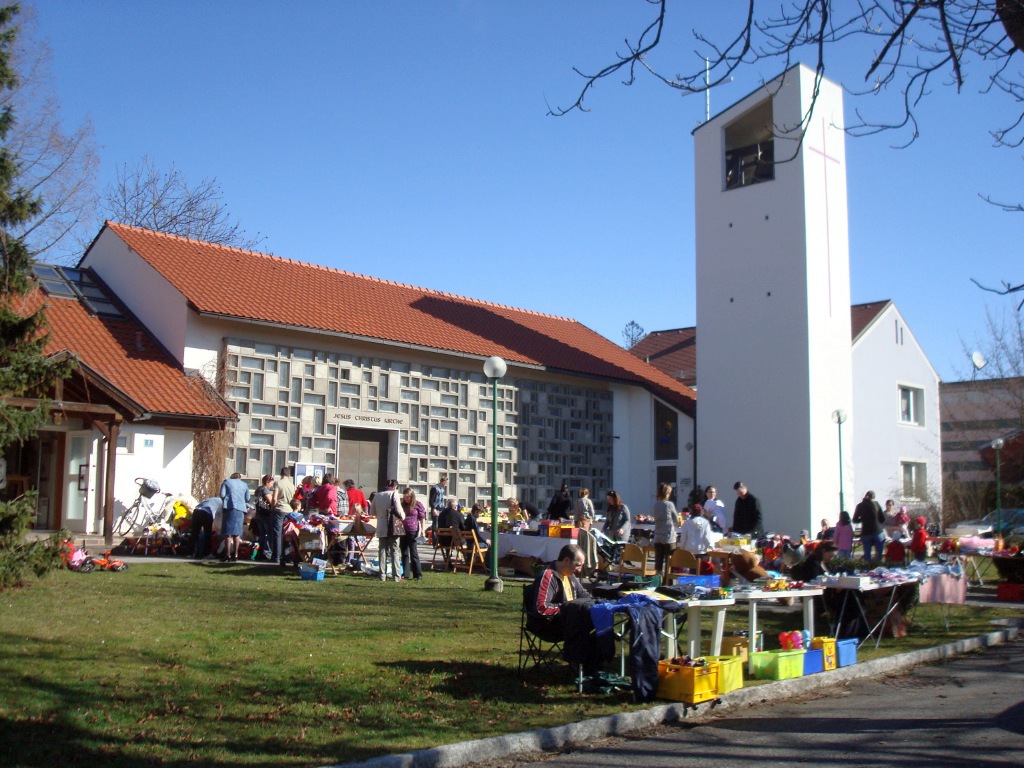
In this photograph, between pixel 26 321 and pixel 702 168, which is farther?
pixel 702 168

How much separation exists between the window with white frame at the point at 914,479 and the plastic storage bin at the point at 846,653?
25350 mm

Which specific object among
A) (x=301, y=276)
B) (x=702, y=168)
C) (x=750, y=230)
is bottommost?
(x=301, y=276)

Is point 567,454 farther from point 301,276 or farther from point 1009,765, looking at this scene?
point 1009,765

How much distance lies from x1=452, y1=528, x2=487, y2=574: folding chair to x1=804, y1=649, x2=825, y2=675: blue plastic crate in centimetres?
884

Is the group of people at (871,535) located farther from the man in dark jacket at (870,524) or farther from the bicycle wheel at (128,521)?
the bicycle wheel at (128,521)

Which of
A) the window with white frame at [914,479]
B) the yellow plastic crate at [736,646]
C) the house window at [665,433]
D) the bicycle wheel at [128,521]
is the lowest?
the yellow plastic crate at [736,646]

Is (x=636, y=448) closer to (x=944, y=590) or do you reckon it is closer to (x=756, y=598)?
(x=944, y=590)

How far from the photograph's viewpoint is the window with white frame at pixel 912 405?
1383 inches

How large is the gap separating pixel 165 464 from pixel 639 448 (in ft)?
52.5

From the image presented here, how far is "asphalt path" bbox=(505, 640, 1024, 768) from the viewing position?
6789mm

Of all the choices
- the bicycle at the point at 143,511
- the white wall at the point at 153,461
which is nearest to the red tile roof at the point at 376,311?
the white wall at the point at 153,461

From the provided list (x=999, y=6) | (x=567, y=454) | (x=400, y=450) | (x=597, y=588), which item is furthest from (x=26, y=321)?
(x=567, y=454)

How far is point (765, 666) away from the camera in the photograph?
9.40 meters

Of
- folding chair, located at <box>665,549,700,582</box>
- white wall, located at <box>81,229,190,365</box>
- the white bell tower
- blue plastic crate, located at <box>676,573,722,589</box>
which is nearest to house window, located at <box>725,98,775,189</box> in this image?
the white bell tower
